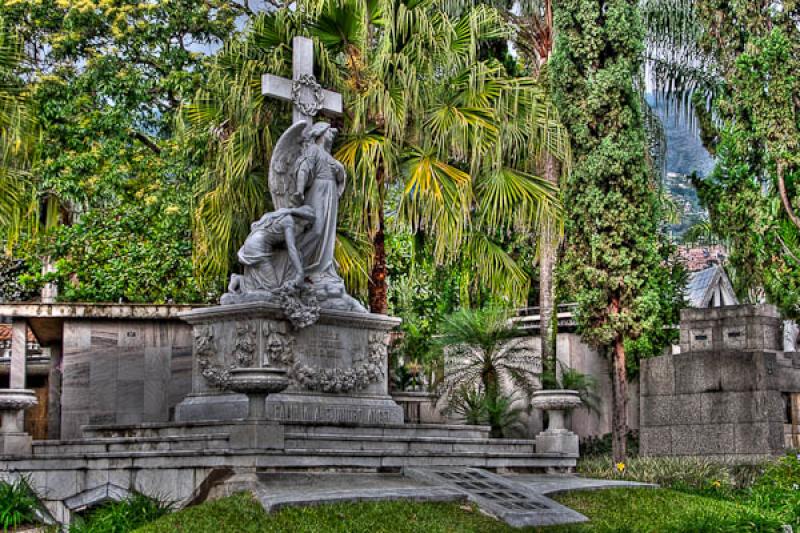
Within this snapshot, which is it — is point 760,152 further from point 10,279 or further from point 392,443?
point 10,279

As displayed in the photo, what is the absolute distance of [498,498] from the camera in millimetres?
11672

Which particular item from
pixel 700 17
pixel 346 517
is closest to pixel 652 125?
pixel 700 17

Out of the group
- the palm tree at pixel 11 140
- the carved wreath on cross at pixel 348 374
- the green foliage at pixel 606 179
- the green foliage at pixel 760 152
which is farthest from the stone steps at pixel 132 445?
the green foliage at pixel 760 152

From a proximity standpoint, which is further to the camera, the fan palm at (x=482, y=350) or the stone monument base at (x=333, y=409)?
the fan palm at (x=482, y=350)

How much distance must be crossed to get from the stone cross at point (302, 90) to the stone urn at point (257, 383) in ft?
19.0

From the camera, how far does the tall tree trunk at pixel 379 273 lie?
63.6 feet

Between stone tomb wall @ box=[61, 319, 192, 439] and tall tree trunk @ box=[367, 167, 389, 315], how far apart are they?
127 inches

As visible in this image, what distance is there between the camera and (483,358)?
22828mm

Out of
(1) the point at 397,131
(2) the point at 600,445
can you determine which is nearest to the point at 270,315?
(1) the point at 397,131

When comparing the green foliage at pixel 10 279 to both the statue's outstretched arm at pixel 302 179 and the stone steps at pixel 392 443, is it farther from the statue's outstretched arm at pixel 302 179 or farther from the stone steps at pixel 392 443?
the stone steps at pixel 392 443

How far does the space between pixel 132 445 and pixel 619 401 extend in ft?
32.3

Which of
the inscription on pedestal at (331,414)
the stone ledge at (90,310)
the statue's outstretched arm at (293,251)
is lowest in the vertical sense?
the inscription on pedestal at (331,414)

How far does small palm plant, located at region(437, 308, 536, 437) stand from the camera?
874 inches

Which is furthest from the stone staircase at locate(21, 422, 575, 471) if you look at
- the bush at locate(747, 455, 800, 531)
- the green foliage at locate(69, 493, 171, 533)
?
the bush at locate(747, 455, 800, 531)
